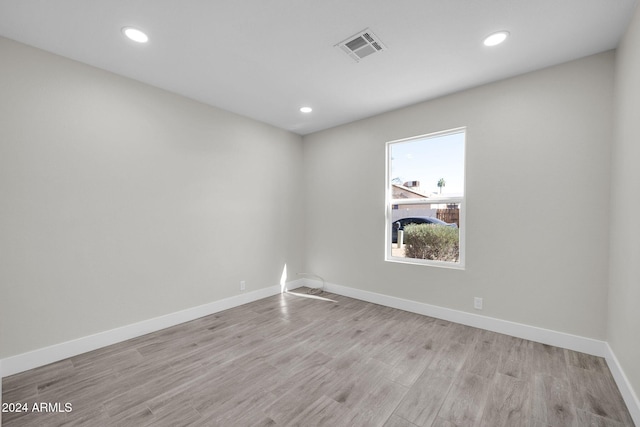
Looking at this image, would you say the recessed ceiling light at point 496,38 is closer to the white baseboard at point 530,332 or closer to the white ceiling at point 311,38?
the white ceiling at point 311,38

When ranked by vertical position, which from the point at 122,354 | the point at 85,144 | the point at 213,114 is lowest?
the point at 122,354

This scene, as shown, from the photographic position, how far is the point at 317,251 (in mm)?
4586

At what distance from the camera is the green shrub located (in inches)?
129

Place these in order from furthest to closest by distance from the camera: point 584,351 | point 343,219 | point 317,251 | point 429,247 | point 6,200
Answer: point 317,251
point 343,219
point 429,247
point 584,351
point 6,200

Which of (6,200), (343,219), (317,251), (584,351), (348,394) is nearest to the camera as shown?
(348,394)

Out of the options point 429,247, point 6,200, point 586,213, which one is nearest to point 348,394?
point 429,247

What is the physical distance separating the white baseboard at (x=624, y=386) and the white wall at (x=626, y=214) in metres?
0.05

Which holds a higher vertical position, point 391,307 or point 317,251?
point 317,251

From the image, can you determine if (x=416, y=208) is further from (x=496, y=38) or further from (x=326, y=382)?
(x=326, y=382)

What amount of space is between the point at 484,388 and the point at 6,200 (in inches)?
155

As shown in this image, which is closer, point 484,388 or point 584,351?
point 484,388

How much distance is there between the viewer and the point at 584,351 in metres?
2.42

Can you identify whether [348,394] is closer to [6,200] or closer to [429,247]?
[429,247]

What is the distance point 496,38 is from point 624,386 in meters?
2.67
